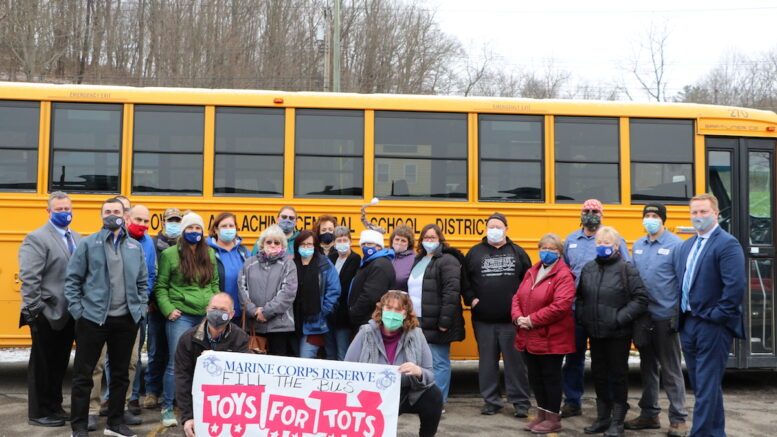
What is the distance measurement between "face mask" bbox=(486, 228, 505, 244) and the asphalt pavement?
1.76 m

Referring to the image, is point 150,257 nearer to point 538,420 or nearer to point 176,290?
point 176,290

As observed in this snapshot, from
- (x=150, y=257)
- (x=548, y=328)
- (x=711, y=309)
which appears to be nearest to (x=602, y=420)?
(x=548, y=328)

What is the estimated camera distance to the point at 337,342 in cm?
741

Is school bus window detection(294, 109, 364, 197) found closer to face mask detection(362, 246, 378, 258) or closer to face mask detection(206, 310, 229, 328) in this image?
face mask detection(362, 246, 378, 258)

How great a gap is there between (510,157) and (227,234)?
11.4 ft

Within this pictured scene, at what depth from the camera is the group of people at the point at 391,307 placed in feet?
19.3

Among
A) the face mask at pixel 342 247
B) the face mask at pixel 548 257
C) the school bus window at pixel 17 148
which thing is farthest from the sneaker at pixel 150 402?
the face mask at pixel 548 257

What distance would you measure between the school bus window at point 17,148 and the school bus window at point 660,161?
6797 mm

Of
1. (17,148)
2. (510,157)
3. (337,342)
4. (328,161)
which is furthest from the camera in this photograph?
(510,157)

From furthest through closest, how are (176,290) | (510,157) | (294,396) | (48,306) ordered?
(510,157), (176,290), (48,306), (294,396)

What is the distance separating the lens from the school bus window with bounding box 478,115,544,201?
27.7ft

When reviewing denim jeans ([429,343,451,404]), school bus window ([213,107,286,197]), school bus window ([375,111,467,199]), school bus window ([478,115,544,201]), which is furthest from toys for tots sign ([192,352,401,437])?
school bus window ([478,115,544,201])

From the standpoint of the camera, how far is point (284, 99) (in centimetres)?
833

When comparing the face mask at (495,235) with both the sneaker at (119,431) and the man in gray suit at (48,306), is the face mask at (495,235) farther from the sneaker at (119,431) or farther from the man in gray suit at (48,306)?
the man in gray suit at (48,306)
